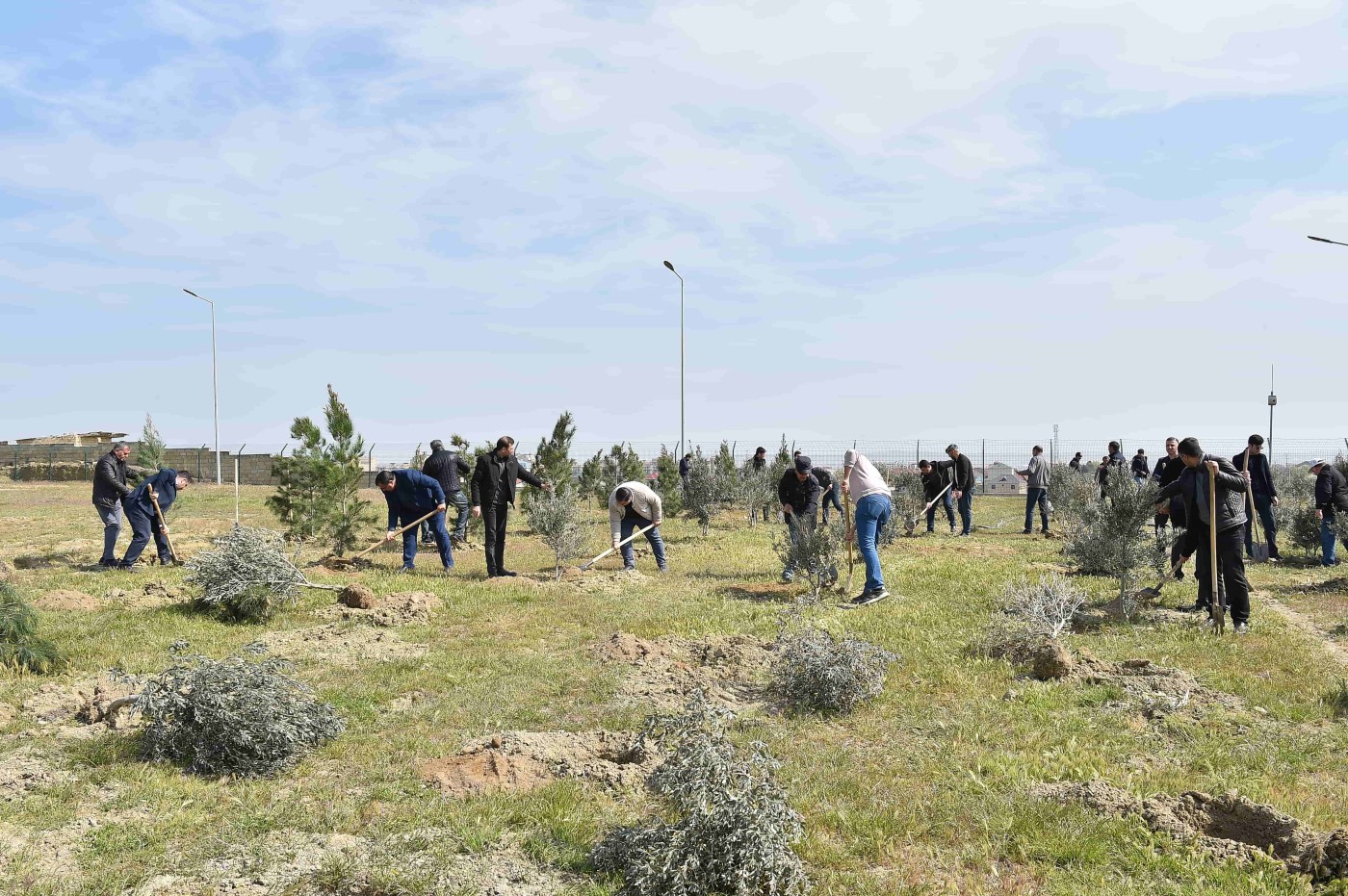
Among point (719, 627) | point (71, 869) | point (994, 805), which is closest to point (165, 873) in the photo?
point (71, 869)

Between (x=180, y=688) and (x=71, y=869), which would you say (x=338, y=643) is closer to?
(x=180, y=688)

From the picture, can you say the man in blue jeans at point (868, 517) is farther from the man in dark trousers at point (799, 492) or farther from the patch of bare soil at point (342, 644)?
the patch of bare soil at point (342, 644)

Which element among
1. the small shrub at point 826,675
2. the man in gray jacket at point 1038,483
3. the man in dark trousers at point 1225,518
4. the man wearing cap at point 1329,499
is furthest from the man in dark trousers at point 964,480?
the small shrub at point 826,675

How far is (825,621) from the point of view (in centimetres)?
909

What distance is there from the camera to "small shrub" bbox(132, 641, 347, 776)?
5262 millimetres

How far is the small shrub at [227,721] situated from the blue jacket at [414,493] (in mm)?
7370

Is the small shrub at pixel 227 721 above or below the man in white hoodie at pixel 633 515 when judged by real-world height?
below

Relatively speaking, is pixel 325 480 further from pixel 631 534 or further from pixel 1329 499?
pixel 1329 499

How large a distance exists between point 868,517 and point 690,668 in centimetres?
331

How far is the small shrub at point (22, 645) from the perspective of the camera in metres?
7.38

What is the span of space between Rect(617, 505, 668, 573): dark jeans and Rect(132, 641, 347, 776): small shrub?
720 centimetres

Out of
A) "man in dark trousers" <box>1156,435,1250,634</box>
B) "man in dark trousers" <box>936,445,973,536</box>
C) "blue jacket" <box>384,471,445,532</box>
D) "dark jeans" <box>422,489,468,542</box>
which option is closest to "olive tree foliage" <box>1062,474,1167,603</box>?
"man in dark trousers" <box>1156,435,1250,634</box>

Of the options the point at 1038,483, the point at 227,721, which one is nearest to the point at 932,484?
the point at 1038,483

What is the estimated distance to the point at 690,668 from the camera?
24.7ft
